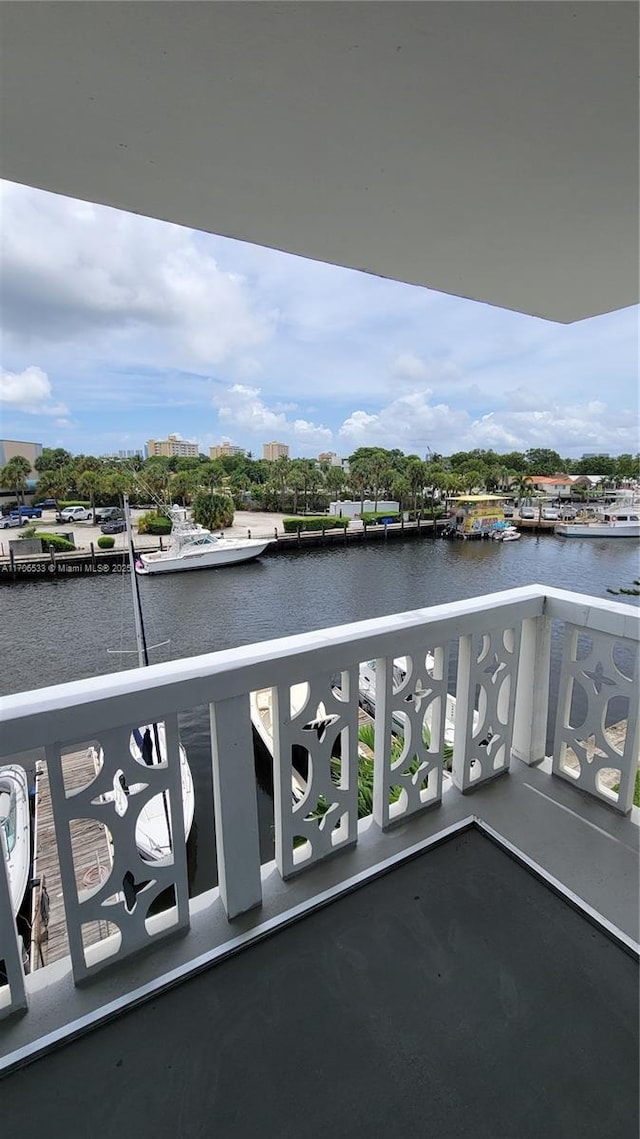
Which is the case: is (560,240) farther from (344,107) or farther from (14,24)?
(14,24)

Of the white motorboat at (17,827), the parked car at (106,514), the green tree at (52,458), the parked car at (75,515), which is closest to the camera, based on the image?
the white motorboat at (17,827)

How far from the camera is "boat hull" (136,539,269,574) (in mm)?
14562

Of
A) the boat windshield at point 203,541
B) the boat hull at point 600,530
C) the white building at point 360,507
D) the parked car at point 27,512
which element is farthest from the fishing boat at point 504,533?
the parked car at point 27,512

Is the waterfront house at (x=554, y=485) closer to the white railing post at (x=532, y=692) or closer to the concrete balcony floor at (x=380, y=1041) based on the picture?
the white railing post at (x=532, y=692)

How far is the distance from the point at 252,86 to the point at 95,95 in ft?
0.64

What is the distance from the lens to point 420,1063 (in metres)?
0.69

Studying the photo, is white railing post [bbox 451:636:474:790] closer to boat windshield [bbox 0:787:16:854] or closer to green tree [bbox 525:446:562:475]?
boat windshield [bbox 0:787:16:854]

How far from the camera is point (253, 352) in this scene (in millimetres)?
15492

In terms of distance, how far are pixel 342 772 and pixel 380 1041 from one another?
0.42m

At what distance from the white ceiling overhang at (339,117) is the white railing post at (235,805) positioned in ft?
2.85

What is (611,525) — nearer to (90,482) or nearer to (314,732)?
(90,482)

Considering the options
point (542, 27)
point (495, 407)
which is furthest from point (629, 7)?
point (495, 407)

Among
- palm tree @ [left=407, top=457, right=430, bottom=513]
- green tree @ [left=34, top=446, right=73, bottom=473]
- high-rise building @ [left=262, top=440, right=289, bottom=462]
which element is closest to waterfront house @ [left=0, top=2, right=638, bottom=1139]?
green tree @ [left=34, top=446, right=73, bottom=473]

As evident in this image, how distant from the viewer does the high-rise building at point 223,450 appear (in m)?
19.8
